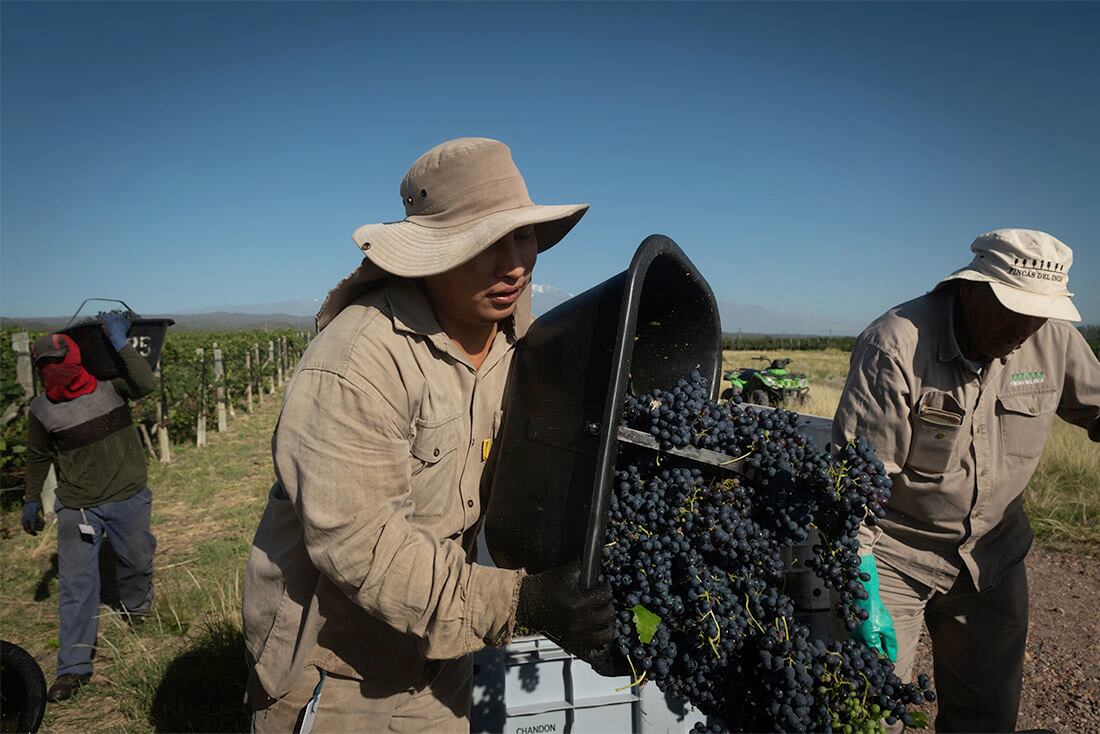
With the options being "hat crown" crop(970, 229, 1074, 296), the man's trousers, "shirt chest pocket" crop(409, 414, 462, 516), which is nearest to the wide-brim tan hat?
"shirt chest pocket" crop(409, 414, 462, 516)

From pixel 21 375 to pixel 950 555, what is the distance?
1039 centimetres

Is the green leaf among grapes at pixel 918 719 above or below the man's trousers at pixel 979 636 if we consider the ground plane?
above

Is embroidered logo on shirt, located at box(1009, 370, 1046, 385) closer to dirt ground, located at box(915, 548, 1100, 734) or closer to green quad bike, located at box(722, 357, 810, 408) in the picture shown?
dirt ground, located at box(915, 548, 1100, 734)

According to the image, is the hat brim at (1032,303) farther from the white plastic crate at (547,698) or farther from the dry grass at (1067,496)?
the dry grass at (1067,496)

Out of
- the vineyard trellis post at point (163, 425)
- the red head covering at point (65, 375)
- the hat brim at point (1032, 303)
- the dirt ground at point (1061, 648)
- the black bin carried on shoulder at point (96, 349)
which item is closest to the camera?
the hat brim at point (1032, 303)

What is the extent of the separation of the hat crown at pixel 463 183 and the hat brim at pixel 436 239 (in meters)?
0.03

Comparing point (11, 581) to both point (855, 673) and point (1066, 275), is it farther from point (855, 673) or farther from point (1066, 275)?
point (1066, 275)

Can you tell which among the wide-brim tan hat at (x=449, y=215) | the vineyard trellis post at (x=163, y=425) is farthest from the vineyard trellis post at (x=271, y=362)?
the wide-brim tan hat at (x=449, y=215)

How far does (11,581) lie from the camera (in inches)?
236

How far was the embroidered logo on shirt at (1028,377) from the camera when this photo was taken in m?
2.81

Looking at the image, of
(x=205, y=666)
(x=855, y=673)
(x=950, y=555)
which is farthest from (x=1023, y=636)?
(x=205, y=666)

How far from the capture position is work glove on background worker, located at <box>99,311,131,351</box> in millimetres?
4977

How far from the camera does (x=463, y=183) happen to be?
67.0 inches

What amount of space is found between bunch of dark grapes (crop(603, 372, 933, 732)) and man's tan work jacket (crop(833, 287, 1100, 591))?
4.33ft
